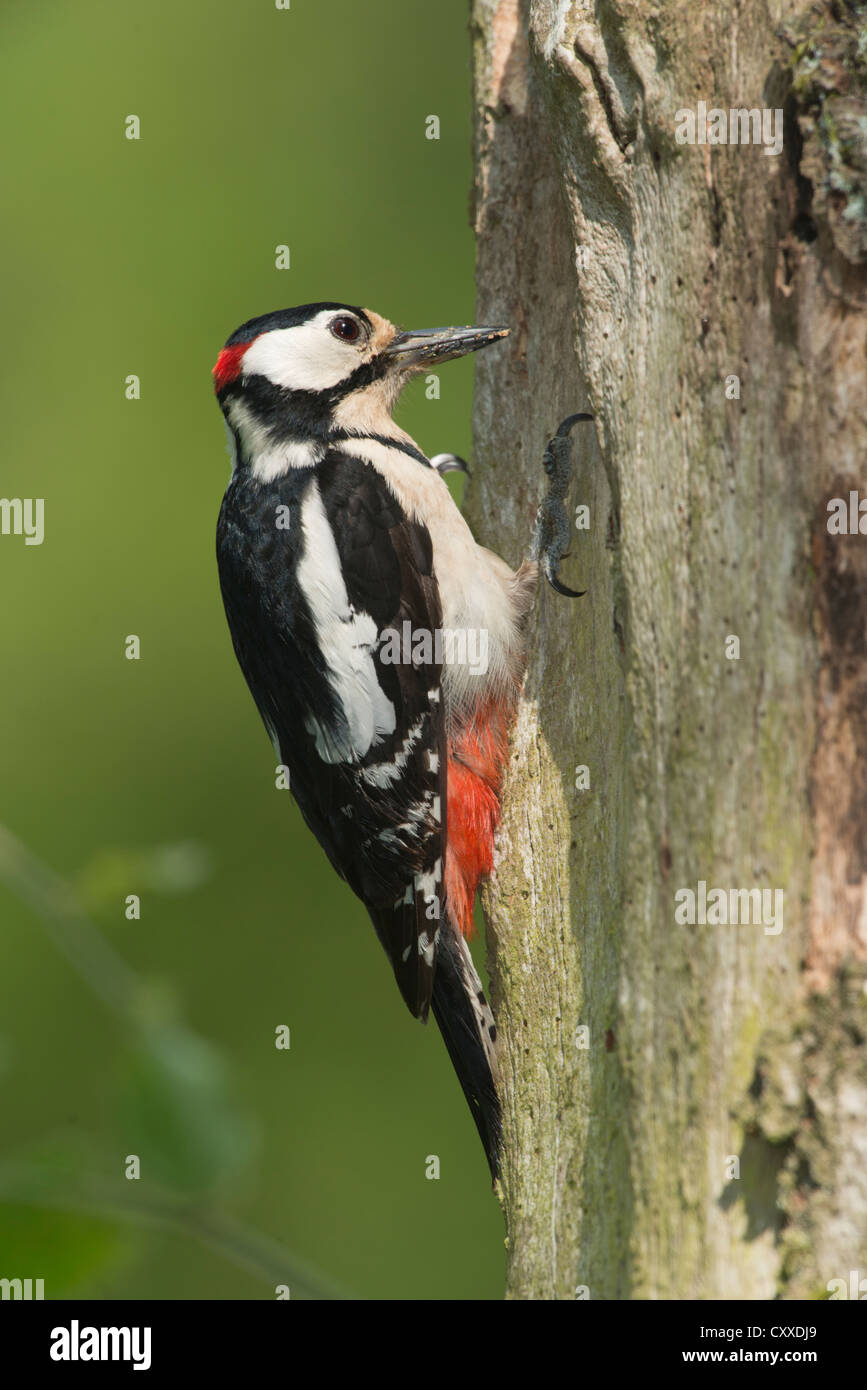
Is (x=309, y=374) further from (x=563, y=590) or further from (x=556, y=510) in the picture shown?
(x=563, y=590)

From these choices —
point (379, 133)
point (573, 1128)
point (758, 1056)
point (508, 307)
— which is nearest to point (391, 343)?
point (508, 307)

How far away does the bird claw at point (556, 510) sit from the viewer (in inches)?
117

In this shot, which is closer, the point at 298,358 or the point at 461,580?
the point at 461,580

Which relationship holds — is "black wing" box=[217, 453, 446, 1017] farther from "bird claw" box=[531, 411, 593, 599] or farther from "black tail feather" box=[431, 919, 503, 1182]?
"bird claw" box=[531, 411, 593, 599]

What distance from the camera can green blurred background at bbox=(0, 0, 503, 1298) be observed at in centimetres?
517

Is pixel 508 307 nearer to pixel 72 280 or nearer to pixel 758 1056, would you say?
pixel 758 1056

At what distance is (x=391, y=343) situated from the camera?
3.52m

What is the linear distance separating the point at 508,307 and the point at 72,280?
Result: 3.13 m

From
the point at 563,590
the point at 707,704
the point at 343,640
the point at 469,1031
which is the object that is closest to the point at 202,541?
the point at 343,640

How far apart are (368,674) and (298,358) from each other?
868 mm

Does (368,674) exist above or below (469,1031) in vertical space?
above

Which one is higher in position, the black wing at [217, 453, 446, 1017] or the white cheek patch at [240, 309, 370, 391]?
the white cheek patch at [240, 309, 370, 391]

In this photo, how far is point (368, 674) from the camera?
311 centimetres

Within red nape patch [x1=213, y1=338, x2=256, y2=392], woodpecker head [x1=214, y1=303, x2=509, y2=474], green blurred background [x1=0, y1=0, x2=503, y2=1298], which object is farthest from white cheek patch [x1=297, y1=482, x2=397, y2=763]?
green blurred background [x1=0, y1=0, x2=503, y2=1298]
